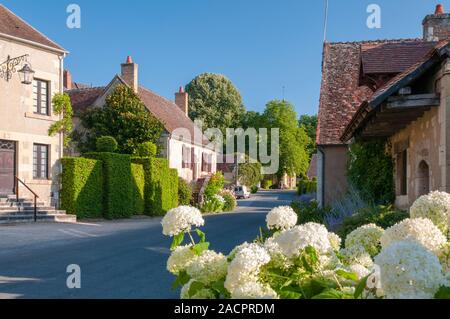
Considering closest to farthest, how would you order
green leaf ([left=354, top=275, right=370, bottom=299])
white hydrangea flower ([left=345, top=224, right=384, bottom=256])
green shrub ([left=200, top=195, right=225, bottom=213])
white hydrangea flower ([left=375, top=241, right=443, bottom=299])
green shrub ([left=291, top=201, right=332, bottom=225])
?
white hydrangea flower ([left=375, top=241, right=443, bottom=299])
green leaf ([left=354, top=275, right=370, bottom=299])
white hydrangea flower ([left=345, top=224, right=384, bottom=256])
green shrub ([left=291, top=201, right=332, bottom=225])
green shrub ([left=200, top=195, right=225, bottom=213])

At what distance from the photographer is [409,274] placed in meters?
1.35

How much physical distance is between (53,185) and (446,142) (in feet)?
59.9

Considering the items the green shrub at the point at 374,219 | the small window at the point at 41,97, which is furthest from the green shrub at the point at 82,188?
the green shrub at the point at 374,219

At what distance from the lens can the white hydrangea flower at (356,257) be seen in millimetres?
2025

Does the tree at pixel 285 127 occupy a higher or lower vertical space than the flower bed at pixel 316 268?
higher

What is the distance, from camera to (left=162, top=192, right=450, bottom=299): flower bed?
1.38m

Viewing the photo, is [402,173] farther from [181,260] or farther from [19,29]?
[19,29]

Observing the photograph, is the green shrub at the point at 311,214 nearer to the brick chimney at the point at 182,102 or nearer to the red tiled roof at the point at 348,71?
the red tiled roof at the point at 348,71

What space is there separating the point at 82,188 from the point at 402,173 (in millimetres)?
14135

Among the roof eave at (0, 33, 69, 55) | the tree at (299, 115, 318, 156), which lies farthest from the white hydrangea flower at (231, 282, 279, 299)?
the tree at (299, 115, 318, 156)

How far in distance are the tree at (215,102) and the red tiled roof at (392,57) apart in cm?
4437

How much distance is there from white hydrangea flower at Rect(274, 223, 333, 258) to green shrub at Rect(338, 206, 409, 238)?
586cm

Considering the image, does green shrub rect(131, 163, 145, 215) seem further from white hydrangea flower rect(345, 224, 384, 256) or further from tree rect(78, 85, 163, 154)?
white hydrangea flower rect(345, 224, 384, 256)
